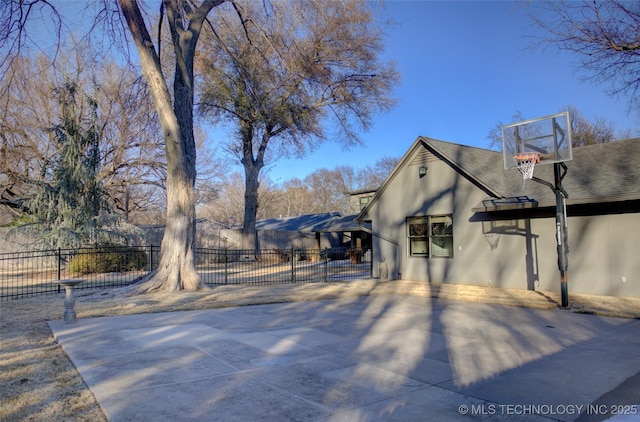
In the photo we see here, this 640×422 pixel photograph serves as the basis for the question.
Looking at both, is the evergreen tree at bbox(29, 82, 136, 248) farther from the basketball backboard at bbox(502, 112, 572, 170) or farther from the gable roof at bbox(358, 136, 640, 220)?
the basketball backboard at bbox(502, 112, 572, 170)

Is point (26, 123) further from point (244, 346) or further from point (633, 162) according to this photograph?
point (633, 162)

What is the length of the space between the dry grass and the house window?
151 cm

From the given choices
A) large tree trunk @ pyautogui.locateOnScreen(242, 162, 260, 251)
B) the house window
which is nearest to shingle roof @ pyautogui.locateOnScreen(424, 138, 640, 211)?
the house window

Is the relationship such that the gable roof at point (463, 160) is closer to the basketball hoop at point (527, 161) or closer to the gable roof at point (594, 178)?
the gable roof at point (594, 178)

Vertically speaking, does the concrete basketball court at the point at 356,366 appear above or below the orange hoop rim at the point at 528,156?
below

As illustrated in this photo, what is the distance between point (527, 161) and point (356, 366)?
8178 millimetres

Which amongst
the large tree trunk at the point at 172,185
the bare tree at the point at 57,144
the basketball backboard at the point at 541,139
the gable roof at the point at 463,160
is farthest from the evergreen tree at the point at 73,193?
the basketball backboard at the point at 541,139

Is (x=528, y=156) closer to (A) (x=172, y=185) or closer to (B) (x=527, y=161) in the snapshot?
(B) (x=527, y=161)

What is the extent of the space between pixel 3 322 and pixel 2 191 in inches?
820

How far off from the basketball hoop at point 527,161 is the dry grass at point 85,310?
10.6 feet

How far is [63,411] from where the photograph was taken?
414 cm

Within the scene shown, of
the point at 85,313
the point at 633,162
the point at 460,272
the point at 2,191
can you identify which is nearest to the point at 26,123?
the point at 2,191

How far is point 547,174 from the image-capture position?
582 inches

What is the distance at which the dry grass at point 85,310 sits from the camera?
4.36 m
